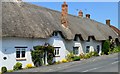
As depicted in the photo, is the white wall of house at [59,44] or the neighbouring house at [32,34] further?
the white wall of house at [59,44]

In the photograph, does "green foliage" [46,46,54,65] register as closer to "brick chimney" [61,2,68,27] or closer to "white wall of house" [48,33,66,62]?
"white wall of house" [48,33,66,62]

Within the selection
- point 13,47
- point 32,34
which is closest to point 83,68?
point 32,34

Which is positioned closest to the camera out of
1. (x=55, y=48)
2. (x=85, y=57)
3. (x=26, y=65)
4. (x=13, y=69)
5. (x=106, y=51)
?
(x=13, y=69)

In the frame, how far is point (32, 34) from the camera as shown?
30.0 meters

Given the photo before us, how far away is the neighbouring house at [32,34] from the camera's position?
27688 millimetres

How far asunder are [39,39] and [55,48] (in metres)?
4.34

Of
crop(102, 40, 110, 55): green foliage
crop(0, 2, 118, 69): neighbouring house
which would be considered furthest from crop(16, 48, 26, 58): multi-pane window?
crop(102, 40, 110, 55): green foliage

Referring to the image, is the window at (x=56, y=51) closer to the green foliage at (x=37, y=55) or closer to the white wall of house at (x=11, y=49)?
the green foliage at (x=37, y=55)

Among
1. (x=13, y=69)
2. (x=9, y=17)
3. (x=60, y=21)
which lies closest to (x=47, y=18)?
(x=60, y=21)

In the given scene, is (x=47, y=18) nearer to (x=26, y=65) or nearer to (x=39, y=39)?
(x=39, y=39)

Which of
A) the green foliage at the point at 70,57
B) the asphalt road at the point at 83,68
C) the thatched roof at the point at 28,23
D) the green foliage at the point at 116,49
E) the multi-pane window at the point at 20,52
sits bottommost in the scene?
the asphalt road at the point at 83,68

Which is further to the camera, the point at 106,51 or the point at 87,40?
the point at 106,51

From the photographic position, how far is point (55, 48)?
35.5 meters

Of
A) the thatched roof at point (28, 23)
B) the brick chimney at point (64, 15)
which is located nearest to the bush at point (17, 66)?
the thatched roof at point (28, 23)
